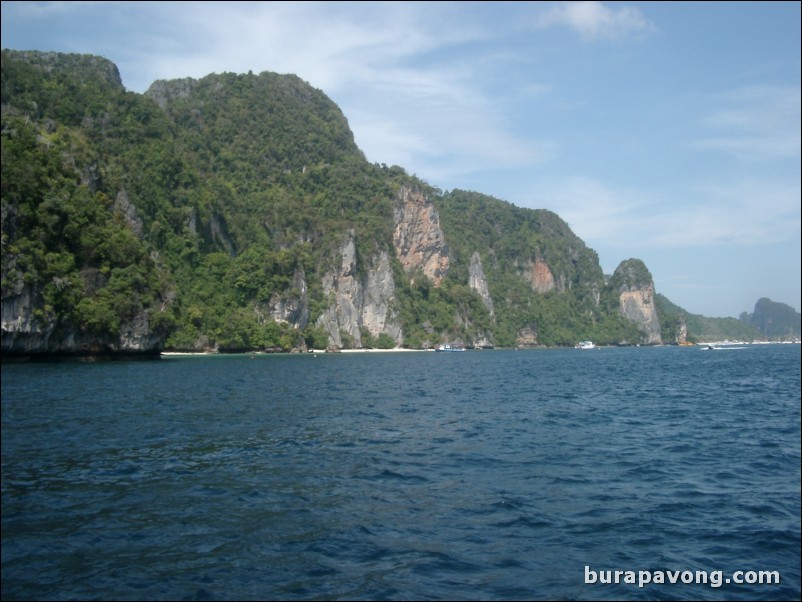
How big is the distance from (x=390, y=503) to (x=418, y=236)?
529 ft

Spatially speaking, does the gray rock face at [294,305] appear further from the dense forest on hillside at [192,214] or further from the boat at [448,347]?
the boat at [448,347]

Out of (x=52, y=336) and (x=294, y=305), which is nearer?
(x=52, y=336)

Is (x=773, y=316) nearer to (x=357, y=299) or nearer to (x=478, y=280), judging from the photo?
(x=478, y=280)

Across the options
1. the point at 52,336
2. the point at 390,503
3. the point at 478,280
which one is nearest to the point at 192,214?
the point at 52,336

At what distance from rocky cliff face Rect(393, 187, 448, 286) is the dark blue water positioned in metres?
145

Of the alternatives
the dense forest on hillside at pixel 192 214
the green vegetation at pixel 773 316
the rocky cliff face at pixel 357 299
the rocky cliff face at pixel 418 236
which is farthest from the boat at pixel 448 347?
the green vegetation at pixel 773 316

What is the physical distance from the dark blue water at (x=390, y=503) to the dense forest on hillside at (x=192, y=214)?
42.4m

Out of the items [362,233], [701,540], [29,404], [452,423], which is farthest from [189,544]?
[362,233]

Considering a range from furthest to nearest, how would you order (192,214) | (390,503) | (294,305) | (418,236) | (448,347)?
(418,236)
(448,347)
(294,305)
(192,214)
(390,503)

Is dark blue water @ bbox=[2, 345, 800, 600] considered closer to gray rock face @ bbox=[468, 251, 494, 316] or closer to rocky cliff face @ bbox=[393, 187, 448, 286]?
rocky cliff face @ bbox=[393, 187, 448, 286]

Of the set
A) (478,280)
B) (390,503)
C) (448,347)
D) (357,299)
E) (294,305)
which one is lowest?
(448,347)

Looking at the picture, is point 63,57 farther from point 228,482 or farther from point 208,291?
point 228,482

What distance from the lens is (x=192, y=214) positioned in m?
109

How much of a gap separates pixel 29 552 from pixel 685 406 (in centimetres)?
2541
